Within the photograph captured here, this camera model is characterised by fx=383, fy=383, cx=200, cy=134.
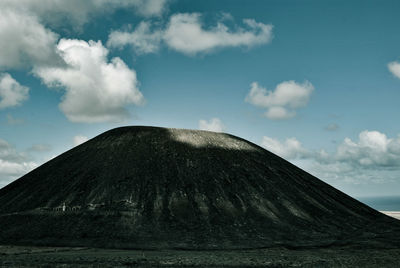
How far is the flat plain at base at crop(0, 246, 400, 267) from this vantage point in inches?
793

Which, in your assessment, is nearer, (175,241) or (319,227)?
(175,241)

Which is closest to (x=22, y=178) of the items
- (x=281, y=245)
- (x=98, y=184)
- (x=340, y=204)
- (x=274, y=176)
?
(x=98, y=184)

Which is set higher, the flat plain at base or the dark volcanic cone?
the dark volcanic cone

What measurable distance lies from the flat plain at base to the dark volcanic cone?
276 centimetres

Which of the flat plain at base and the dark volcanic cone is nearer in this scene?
the flat plain at base

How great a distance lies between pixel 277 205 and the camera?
36719mm

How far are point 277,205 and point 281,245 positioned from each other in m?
8.95

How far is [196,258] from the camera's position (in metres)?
22.0

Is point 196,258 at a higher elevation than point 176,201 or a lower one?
lower

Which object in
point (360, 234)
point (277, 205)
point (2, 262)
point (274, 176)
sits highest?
point (274, 176)

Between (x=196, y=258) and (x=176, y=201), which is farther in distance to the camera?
(x=176, y=201)

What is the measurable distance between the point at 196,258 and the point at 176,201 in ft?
41.6

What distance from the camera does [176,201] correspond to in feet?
113

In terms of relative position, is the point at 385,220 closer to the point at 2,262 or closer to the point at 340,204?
the point at 340,204
